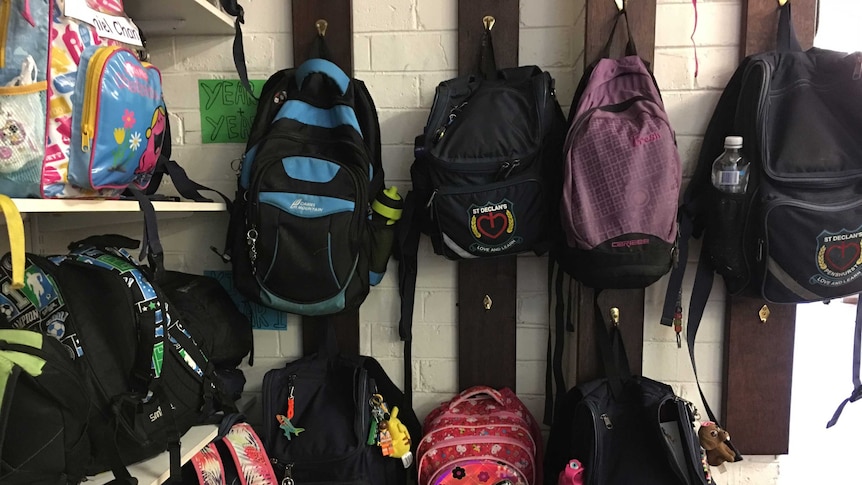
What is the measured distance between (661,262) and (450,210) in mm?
437

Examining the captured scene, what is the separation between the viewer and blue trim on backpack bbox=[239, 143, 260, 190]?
1.30m

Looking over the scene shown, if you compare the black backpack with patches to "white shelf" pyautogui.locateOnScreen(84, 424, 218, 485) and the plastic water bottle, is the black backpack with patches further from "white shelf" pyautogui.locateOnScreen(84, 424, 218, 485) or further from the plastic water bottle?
the plastic water bottle

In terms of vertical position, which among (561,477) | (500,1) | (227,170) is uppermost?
(500,1)

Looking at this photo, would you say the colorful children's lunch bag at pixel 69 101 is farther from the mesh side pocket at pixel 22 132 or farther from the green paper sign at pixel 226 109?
the green paper sign at pixel 226 109

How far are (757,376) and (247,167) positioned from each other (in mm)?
1265

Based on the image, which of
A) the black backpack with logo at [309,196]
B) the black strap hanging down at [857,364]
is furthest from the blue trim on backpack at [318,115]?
the black strap hanging down at [857,364]

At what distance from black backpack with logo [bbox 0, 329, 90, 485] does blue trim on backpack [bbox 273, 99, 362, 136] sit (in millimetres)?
691

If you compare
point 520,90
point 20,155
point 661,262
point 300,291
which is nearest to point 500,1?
point 520,90

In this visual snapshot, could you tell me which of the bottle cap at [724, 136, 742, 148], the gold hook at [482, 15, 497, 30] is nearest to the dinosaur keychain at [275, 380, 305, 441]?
the gold hook at [482, 15, 497, 30]

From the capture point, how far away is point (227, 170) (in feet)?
4.83

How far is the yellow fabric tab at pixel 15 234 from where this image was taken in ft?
2.46

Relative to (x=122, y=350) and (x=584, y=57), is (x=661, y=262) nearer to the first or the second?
(x=584, y=57)

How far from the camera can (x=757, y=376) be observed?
1317 mm

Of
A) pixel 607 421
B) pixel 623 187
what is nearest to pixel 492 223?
pixel 623 187
